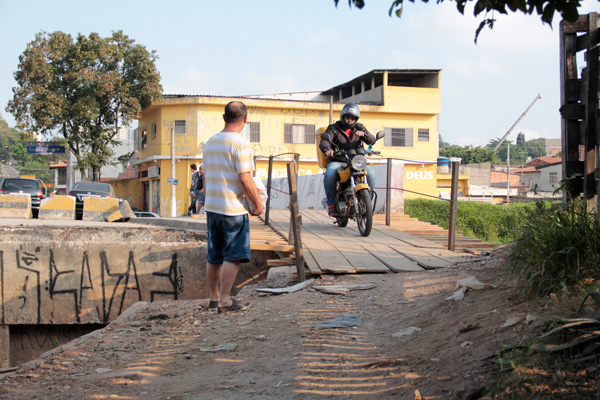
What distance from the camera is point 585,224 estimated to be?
3.16 metres

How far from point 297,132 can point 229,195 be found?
30.1 meters

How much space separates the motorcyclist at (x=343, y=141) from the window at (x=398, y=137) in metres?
28.0

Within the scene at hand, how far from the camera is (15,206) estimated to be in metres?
13.9

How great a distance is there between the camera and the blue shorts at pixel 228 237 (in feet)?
14.5

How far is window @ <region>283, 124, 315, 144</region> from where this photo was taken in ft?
112

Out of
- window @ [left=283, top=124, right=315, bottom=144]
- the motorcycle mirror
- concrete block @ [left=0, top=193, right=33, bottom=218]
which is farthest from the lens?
window @ [left=283, top=124, right=315, bottom=144]

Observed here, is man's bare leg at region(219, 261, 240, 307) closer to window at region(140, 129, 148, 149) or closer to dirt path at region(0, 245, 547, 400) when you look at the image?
dirt path at region(0, 245, 547, 400)

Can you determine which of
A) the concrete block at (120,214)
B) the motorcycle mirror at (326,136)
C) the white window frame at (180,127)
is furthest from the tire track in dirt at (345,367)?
the white window frame at (180,127)

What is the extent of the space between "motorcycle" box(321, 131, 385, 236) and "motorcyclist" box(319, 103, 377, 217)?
0.09 m

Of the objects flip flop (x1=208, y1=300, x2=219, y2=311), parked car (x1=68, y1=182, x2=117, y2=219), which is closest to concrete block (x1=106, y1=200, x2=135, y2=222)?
parked car (x1=68, y1=182, x2=117, y2=219)

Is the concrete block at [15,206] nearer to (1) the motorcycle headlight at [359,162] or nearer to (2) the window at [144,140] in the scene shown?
(1) the motorcycle headlight at [359,162]

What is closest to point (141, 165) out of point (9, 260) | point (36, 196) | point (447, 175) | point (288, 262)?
point (36, 196)

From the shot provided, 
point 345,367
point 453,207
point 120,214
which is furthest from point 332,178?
point 120,214

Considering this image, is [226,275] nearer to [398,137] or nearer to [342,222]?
[342,222]
